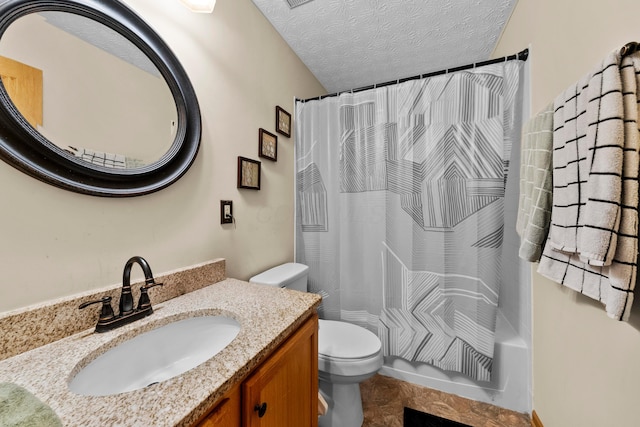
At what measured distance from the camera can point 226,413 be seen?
20.2 inches

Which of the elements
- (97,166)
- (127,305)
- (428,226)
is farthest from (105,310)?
(428,226)

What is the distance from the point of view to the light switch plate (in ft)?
4.00

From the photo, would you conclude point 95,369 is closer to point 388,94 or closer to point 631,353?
point 631,353

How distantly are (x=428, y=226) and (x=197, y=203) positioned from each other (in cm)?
131

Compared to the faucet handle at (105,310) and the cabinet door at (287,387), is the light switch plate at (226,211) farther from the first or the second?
the cabinet door at (287,387)

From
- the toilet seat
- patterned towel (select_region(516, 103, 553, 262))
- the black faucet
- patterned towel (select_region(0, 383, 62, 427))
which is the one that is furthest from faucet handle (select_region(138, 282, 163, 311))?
patterned towel (select_region(516, 103, 553, 262))

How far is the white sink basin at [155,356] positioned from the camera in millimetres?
603

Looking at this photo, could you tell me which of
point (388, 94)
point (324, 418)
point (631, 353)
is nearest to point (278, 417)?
point (324, 418)

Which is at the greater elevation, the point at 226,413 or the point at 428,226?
the point at 428,226

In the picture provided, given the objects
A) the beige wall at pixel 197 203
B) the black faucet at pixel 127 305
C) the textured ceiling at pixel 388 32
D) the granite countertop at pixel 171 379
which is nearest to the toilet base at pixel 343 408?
the granite countertop at pixel 171 379

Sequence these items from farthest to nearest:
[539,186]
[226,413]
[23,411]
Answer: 1. [539,186]
2. [226,413]
3. [23,411]

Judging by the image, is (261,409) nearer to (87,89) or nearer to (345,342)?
(345,342)

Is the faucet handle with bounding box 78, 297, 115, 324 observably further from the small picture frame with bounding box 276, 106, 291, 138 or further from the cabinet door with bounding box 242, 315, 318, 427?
the small picture frame with bounding box 276, 106, 291, 138

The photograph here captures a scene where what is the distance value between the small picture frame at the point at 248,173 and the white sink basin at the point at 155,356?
0.75m
